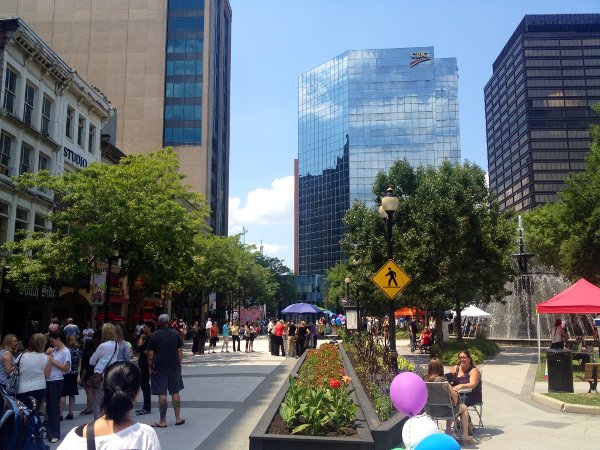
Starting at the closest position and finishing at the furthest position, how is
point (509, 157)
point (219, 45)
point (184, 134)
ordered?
1. point (184, 134)
2. point (219, 45)
3. point (509, 157)

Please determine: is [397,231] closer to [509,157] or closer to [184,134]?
[184,134]

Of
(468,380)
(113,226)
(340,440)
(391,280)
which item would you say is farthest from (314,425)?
(113,226)

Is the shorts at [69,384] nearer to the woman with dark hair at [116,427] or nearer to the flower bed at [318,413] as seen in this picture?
the flower bed at [318,413]


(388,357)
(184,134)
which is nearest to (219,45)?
(184,134)

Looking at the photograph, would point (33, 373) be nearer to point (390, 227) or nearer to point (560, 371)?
A: point (390, 227)

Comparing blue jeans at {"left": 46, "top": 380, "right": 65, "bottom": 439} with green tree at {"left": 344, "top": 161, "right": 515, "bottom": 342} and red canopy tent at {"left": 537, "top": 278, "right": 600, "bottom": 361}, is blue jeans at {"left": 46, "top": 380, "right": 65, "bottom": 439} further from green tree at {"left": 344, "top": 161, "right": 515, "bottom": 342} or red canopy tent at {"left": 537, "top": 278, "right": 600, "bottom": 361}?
green tree at {"left": 344, "top": 161, "right": 515, "bottom": 342}

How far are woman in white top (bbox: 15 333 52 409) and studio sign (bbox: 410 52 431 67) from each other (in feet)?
435

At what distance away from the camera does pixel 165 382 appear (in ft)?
31.8

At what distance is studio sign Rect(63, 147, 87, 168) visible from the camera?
31844 mm

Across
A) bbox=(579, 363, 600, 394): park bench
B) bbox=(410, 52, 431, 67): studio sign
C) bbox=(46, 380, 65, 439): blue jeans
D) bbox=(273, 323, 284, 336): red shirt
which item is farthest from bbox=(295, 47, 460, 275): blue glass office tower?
bbox=(46, 380, 65, 439): blue jeans

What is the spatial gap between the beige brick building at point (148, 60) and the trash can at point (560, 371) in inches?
2369

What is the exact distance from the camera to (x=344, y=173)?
129000 mm

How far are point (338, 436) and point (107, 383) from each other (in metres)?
4.35

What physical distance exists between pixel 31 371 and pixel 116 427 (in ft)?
18.9
